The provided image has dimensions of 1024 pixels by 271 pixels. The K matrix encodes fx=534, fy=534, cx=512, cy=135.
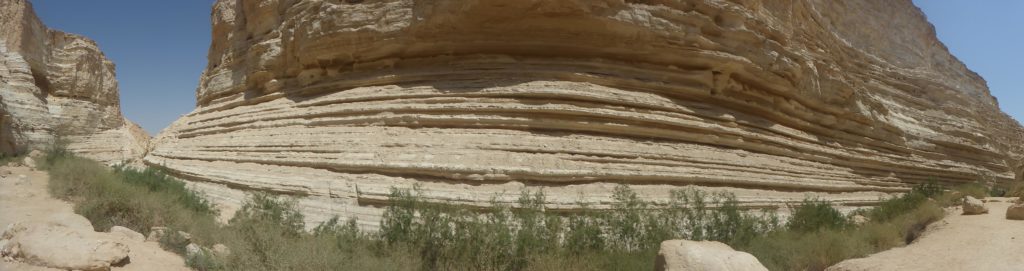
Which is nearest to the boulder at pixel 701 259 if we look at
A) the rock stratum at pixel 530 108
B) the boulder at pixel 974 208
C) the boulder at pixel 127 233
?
the rock stratum at pixel 530 108

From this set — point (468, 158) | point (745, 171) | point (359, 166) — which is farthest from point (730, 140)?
point (359, 166)

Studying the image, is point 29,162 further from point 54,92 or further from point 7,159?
point 54,92

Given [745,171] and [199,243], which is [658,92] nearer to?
[745,171]

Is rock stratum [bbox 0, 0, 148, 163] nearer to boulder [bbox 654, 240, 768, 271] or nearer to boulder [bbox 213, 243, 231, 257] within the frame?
boulder [bbox 213, 243, 231, 257]

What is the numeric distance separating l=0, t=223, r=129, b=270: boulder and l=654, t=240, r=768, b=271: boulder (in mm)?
4409

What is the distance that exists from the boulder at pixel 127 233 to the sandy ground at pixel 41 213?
0.44ft

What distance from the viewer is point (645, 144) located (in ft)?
28.2

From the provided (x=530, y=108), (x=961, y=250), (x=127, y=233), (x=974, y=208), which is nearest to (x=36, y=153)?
(x=127, y=233)

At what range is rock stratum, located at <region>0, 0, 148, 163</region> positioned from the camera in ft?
45.7

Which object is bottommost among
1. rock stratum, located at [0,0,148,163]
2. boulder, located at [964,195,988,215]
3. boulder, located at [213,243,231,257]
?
boulder, located at [213,243,231,257]

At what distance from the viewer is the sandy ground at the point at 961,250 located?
17.5 ft

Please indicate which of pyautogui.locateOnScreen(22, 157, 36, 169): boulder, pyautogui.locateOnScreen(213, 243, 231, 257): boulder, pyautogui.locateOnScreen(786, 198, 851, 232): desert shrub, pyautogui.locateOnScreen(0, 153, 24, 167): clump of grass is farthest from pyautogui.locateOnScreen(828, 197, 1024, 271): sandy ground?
pyautogui.locateOnScreen(0, 153, 24, 167): clump of grass

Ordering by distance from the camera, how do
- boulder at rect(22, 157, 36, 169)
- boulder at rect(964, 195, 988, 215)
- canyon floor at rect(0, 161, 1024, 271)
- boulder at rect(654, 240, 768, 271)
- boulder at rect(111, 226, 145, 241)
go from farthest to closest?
boulder at rect(22, 157, 36, 169) < boulder at rect(964, 195, 988, 215) < boulder at rect(111, 226, 145, 241) < canyon floor at rect(0, 161, 1024, 271) < boulder at rect(654, 240, 768, 271)

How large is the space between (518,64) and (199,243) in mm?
5599
